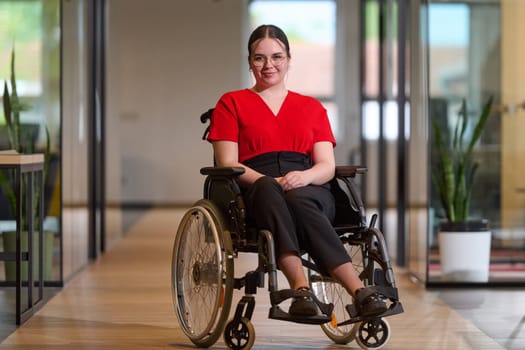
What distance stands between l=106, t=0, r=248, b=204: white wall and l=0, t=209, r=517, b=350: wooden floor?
6088 mm

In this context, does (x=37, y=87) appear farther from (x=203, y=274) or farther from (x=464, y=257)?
(x=203, y=274)

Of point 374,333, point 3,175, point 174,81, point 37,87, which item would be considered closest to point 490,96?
point 37,87

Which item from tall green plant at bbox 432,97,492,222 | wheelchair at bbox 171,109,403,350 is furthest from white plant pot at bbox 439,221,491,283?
Answer: wheelchair at bbox 171,109,403,350

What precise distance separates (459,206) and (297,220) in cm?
221

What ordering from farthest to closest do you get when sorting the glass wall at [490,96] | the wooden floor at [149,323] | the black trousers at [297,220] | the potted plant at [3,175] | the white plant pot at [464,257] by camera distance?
the glass wall at [490,96], the white plant pot at [464,257], the potted plant at [3,175], the wooden floor at [149,323], the black trousers at [297,220]

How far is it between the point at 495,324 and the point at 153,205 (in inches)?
316

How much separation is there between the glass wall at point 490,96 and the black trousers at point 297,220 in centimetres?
229

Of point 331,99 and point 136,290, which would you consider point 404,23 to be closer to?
point 136,290

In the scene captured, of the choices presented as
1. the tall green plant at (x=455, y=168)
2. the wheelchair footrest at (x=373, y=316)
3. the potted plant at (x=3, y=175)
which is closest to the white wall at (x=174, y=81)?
the tall green plant at (x=455, y=168)

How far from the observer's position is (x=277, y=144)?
365 centimetres

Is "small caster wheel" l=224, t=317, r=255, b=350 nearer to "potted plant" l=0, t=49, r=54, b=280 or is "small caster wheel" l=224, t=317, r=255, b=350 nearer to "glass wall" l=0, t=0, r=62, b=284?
"potted plant" l=0, t=49, r=54, b=280

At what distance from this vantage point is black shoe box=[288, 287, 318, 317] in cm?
325

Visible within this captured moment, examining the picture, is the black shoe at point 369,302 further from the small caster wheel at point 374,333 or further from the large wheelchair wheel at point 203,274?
Result: the large wheelchair wheel at point 203,274

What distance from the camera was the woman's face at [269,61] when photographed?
143 inches
